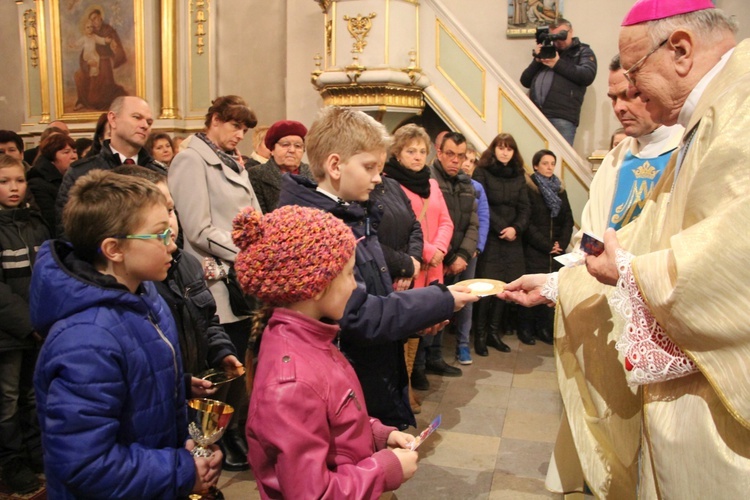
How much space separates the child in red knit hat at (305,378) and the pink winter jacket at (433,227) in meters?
2.85

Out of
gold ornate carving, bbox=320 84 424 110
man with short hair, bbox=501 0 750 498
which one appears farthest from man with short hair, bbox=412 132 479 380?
man with short hair, bbox=501 0 750 498

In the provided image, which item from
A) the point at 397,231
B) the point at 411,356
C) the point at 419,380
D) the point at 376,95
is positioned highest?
the point at 376,95

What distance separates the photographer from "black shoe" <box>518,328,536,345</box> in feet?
20.4

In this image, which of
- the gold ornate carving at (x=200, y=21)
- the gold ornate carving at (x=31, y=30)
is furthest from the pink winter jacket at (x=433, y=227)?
the gold ornate carving at (x=31, y=30)

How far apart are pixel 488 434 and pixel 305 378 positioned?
2.85 metres

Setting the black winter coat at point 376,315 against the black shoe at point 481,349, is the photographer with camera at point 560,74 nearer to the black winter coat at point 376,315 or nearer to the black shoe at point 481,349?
the black shoe at point 481,349

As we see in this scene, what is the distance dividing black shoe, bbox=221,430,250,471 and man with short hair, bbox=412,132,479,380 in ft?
6.31

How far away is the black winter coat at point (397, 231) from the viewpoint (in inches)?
148

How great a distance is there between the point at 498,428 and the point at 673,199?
278 centimetres

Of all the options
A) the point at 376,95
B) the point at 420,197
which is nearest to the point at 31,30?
the point at 376,95

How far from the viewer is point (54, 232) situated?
3703 mm

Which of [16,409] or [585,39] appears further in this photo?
[585,39]

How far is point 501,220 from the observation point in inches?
234

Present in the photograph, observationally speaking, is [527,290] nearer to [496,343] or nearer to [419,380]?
[419,380]
